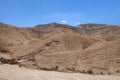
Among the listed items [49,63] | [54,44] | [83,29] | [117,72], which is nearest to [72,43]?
[54,44]

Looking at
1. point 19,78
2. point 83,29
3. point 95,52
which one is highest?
point 83,29

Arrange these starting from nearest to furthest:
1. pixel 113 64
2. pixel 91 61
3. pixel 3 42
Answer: pixel 113 64 < pixel 91 61 < pixel 3 42

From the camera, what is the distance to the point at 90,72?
70.6 feet

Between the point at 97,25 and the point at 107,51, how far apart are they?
314 feet

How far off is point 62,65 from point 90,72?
3.66 metres

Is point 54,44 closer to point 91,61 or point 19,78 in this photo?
point 91,61

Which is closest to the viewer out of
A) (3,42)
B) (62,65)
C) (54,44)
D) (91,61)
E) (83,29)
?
(91,61)

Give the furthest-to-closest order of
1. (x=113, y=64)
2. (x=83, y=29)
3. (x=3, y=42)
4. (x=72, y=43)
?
(x=83, y=29) < (x=3, y=42) < (x=72, y=43) < (x=113, y=64)

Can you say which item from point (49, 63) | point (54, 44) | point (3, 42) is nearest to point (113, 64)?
point (49, 63)

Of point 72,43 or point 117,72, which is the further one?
point 72,43

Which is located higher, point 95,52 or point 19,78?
point 95,52

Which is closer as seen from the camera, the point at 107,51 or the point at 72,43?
the point at 107,51

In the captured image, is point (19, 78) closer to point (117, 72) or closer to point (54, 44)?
point (117, 72)

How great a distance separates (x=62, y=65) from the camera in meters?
24.3
